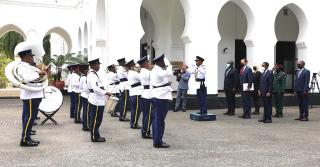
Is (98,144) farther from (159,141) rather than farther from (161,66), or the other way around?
(161,66)

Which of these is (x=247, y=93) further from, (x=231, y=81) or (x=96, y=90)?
(x=96, y=90)

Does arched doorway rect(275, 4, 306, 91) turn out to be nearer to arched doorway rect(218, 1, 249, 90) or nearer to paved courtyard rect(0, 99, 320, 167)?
arched doorway rect(218, 1, 249, 90)

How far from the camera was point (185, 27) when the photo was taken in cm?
1587

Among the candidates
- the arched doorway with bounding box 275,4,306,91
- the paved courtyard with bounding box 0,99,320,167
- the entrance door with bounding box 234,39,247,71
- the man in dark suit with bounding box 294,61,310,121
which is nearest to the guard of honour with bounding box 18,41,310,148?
the man in dark suit with bounding box 294,61,310,121

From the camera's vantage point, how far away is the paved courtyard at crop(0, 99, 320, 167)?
6703 mm

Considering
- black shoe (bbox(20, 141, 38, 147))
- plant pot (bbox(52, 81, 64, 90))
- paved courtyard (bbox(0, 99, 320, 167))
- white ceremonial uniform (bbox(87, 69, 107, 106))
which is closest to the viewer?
paved courtyard (bbox(0, 99, 320, 167))

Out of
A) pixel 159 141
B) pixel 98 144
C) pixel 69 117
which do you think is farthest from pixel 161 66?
pixel 69 117

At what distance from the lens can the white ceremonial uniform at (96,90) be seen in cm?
827

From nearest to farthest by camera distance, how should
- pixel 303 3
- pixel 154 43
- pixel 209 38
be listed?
pixel 209 38, pixel 303 3, pixel 154 43

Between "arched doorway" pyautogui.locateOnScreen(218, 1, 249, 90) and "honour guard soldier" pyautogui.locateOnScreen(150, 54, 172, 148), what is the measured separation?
512 inches

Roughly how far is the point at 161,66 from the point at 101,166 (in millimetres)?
2535

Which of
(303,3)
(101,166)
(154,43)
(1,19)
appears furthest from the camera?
(1,19)

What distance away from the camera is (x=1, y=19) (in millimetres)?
22625

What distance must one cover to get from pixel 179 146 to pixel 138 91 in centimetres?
251
